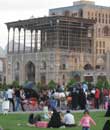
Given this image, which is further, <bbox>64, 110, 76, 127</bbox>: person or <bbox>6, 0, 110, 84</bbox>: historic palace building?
<bbox>6, 0, 110, 84</bbox>: historic palace building

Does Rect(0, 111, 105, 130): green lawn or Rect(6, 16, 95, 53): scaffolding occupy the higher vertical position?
Rect(6, 16, 95, 53): scaffolding

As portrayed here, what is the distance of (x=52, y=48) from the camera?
119750 mm

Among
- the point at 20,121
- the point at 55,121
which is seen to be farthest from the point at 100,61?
the point at 55,121

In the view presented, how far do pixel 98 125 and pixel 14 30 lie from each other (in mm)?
102323

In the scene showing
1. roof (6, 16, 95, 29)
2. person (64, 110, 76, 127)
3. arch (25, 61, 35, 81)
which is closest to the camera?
person (64, 110, 76, 127)

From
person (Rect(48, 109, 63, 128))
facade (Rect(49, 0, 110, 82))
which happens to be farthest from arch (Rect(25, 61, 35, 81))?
person (Rect(48, 109, 63, 128))

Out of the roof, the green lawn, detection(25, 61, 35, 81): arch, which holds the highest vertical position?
the roof

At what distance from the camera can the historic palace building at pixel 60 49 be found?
11856 cm

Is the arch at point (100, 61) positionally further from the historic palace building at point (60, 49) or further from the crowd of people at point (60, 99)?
the crowd of people at point (60, 99)

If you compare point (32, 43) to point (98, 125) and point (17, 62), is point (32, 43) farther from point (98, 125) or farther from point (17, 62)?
point (98, 125)

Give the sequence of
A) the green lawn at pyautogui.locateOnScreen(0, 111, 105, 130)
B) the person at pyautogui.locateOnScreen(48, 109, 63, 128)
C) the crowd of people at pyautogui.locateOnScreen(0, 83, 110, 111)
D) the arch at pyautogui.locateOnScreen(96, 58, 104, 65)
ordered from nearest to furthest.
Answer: the green lawn at pyautogui.locateOnScreen(0, 111, 105, 130) → the person at pyautogui.locateOnScreen(48, 109, 63, 128) → the crowd of people at pyautogui.locateOnScreen(0, 83, 110, 111) → the arch at pyautogui.locateOnScreen(96, 58, 104, 65)

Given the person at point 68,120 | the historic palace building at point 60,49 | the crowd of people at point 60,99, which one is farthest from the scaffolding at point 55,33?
the person at point 68,120

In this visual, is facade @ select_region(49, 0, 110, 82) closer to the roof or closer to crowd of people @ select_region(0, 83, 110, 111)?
the roof

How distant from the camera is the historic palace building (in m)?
119
